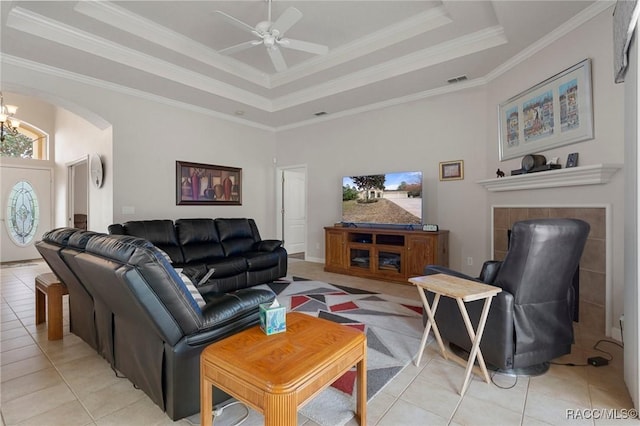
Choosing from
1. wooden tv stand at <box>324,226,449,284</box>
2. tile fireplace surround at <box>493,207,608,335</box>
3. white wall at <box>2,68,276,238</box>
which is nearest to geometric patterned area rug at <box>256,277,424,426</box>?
wooden tv stand at <box>324,226,449,284</box>

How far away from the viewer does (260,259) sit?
4250 millimetres

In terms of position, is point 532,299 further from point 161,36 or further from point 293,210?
point 293,210

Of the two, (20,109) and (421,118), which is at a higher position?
(20,109)

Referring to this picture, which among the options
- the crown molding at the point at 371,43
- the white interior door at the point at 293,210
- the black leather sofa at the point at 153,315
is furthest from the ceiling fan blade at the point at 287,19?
the white interior door at the point at 293,210

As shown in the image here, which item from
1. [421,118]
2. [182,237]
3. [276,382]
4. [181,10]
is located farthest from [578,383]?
[181,10]

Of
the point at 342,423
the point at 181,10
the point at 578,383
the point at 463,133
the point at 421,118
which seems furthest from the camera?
the point at 421,118

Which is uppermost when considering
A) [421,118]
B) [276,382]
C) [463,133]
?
[421,118]

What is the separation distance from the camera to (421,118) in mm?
4703

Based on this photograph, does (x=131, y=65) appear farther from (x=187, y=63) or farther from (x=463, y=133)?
(x=463, y=133)

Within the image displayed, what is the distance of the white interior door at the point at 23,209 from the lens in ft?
20.9

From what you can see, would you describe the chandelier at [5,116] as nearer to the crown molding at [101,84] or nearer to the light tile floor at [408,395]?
the crown molding at [101,84]

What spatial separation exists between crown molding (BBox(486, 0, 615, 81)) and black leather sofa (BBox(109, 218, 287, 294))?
378cm

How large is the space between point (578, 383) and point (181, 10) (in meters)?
4.59

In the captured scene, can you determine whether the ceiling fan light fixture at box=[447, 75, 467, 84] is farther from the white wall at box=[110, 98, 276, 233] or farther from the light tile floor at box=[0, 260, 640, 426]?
the white wall at box=[110, 98, 276, 233]
